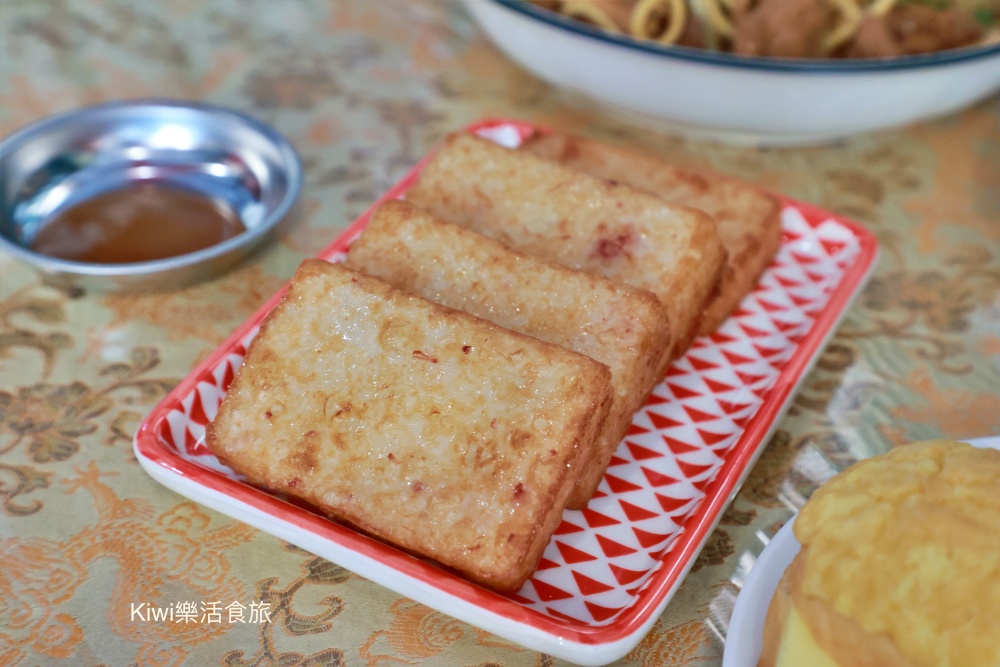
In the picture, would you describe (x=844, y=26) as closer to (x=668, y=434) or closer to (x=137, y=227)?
(x=668, y=434)

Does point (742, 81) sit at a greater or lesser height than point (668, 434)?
greater

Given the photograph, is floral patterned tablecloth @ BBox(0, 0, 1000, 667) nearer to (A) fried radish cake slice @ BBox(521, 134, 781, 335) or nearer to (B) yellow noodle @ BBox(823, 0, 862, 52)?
(A) fried radish cake slice @ BBox(521, 134, 781, 335)

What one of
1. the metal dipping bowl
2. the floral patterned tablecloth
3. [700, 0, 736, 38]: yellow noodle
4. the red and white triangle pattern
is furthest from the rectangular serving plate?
[700, 0, 736, 38]: yellow noodle

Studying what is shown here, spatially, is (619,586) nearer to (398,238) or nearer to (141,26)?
(398,238)

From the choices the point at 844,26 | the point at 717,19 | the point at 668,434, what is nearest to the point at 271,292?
the point at 668,434

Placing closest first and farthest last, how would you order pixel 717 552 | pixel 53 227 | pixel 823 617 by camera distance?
pixel 823 617
pixel 717 552
pixel 53 227

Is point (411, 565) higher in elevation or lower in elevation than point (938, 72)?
lower

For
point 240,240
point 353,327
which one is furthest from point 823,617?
point 240,240
